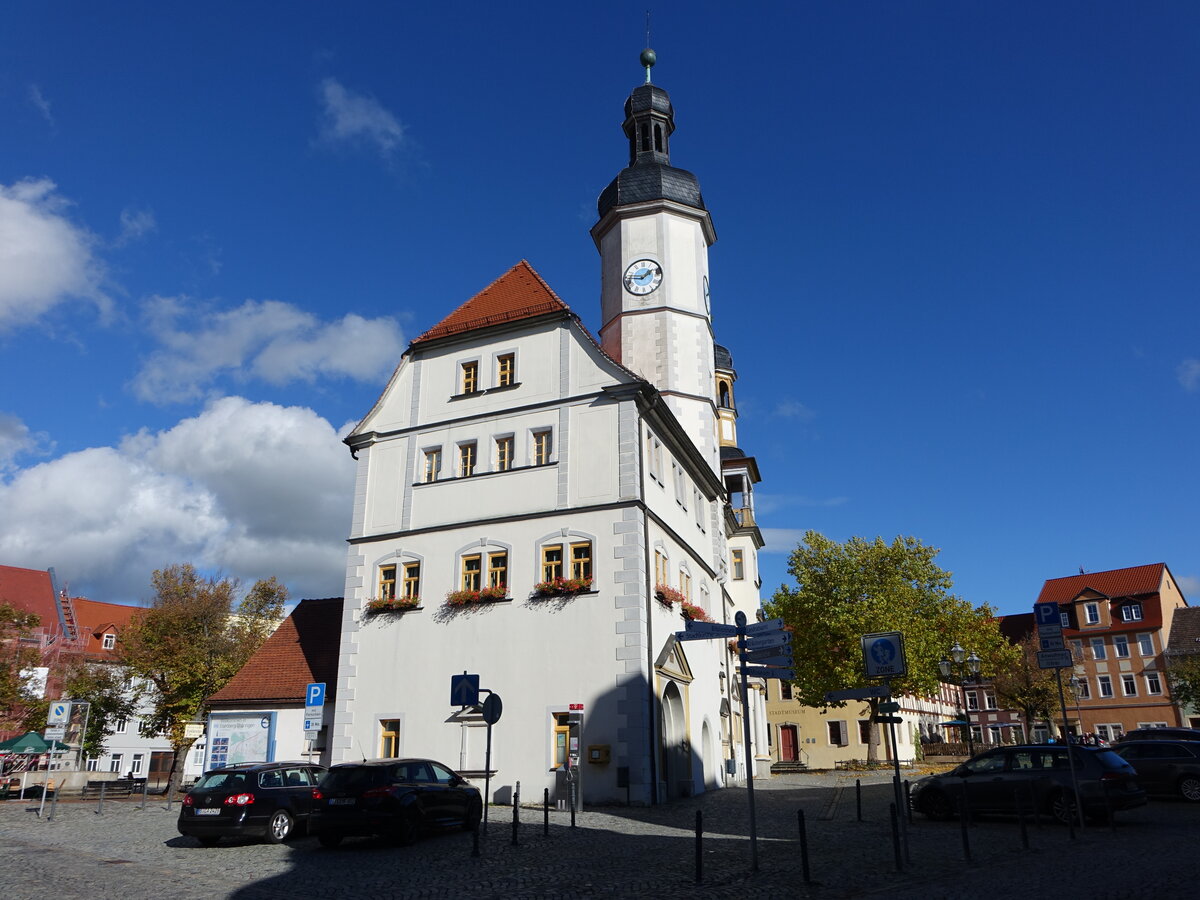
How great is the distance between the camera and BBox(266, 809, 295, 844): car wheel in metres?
16.5

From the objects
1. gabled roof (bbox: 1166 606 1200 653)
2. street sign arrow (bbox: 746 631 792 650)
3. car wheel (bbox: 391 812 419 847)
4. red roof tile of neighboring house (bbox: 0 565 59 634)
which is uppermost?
red roof tile of neighboring house (bbox: 0 565 59 634)

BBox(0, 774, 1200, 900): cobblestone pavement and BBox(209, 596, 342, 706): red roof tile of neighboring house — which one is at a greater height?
BBox(209, 596, 342, 706): red roof tile of neighboring house

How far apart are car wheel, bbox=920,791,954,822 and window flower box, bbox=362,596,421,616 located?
14224 mm

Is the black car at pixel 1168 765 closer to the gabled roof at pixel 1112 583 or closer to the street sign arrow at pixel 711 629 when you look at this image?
A: the street sign arrow at pixel 711 629

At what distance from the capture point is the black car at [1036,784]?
675 inches

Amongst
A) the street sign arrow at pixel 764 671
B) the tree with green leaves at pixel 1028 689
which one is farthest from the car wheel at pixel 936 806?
the tree with green leaves at pixel 1028 689

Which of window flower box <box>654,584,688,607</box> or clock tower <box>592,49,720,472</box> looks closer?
window flower box <box>654,584,688,607</box>

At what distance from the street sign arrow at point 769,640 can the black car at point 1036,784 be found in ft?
23.1

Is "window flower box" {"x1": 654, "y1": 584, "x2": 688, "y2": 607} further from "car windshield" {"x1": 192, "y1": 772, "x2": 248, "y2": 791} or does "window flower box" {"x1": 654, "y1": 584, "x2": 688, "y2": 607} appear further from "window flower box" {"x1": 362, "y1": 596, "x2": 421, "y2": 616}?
"car windshield" {"x1": 192, "y1": 772, "x2": 248, "y2": 791}

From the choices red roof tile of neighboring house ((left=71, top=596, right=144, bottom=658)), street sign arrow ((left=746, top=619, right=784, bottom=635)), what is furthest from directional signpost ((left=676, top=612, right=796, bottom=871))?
red roof tile of neighboring house ((left=71, top=596, right=144, bottom=658))

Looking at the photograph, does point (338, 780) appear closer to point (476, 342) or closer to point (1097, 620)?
point (476, 342)

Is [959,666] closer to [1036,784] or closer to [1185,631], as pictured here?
[1036,784]

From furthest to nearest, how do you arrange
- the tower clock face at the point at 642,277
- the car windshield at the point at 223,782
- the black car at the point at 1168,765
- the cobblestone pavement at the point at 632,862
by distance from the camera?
the tower clock face at the point at 642,277
the black car at the point at 1168,765
the car windshield at the point at 223,782
the cobblestone pavement at the point at 632,862

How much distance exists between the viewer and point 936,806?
743 inches
